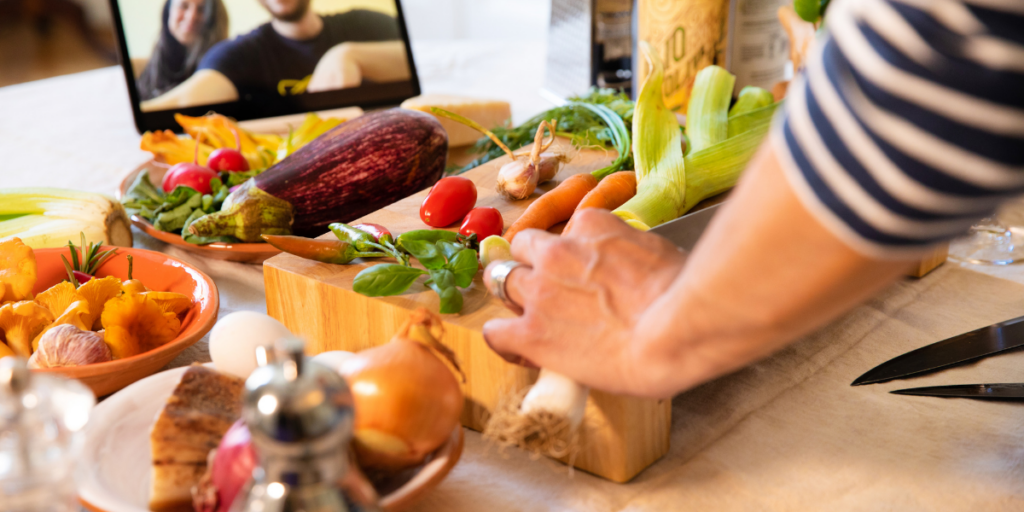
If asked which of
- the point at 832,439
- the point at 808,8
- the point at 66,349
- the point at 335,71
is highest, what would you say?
the point at 808,8

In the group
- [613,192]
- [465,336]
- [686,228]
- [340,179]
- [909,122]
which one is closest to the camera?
[909,122]

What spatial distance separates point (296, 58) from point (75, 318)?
42.2 inches

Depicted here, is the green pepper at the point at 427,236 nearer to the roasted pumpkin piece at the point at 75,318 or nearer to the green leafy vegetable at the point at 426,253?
the green leafy vegetable at the point at 426,253

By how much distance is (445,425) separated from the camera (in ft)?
1.94

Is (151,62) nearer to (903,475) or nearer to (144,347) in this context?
(144,347)

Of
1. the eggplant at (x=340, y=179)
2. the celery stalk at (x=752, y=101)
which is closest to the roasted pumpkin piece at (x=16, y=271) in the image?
the eggplant at (x=340, y=179)

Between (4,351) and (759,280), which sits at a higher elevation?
(759,280)

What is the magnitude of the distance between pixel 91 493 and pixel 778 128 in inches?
20.6

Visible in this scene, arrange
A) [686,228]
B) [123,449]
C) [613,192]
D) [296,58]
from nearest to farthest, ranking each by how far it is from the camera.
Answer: [123,449]
[686,228]
[613,192]
[296,58]

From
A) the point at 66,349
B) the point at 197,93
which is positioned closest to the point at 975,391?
the point at 66,349

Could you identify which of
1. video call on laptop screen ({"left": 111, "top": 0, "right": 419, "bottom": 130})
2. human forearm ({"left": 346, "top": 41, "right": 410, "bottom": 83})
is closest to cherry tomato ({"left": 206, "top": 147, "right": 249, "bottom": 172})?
video call on laptop screen ({"left": 111, "top": 0, "right": 419, "bottom": 130})

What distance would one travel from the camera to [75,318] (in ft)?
2.69

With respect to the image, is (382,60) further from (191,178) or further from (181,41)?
(191,178)

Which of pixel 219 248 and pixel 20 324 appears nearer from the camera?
pixel 20 324
